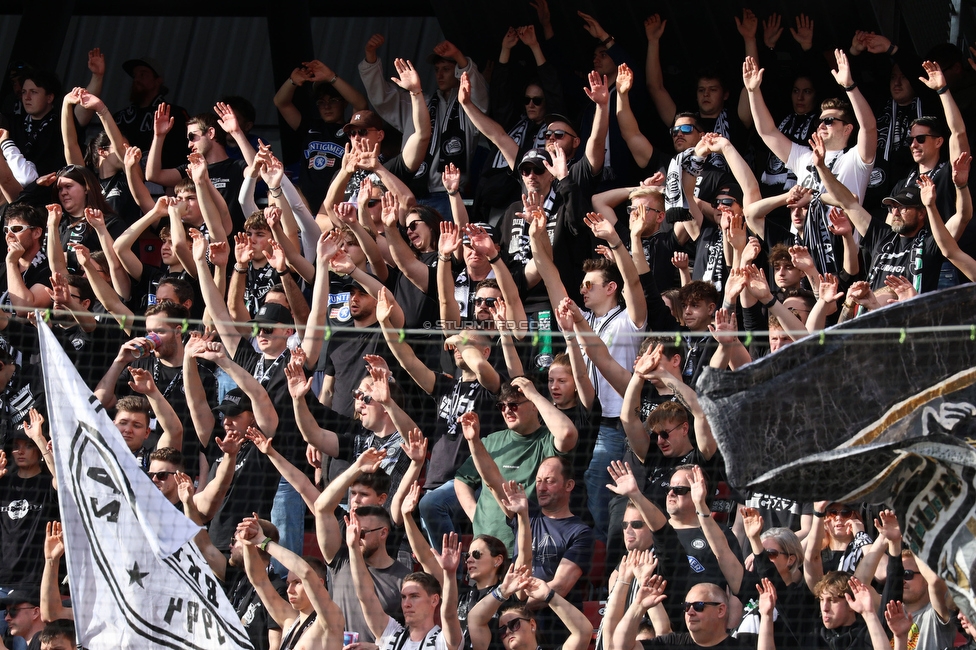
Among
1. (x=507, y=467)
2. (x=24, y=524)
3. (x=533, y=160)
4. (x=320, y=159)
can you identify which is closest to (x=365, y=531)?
(x=507, y=467)

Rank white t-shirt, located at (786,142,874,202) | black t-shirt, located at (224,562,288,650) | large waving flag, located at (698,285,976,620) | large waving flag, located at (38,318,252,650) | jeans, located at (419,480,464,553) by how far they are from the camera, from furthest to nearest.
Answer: white t-shirt, located at (786,142,874,202) → jeans, located at (419,480,464,553) → black t-shirt, located at (224,562,288,650) → large waving flag, located at (38,318,252,650) → large waving flag, located at (698,285,976,620)

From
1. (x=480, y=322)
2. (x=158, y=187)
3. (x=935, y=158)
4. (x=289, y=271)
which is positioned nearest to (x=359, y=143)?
(x=289, y=271)

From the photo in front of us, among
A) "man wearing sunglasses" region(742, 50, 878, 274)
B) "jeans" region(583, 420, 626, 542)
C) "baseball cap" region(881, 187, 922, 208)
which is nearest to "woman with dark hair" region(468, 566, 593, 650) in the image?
"jeans" region(583, 420, 626, 542)

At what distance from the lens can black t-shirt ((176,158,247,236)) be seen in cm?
1106

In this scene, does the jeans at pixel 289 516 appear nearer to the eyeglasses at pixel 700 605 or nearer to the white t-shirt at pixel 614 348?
the white t-shirt at pixel 614 348

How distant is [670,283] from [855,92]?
164 cm

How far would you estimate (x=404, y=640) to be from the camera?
7762 mm

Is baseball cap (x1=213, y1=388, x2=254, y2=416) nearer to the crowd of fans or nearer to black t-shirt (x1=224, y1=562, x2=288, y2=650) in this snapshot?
the crowd of fans

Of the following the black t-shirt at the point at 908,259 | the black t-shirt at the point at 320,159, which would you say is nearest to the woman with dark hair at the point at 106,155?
the black t-shirt at the point at 320,159

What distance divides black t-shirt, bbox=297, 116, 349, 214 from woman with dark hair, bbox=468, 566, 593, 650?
4.47 meters

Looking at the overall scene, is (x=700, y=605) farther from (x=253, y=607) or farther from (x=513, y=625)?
(x=253, y=607)

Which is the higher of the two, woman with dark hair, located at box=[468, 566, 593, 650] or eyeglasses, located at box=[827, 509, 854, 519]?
eyeglasses, located at box=[827, 509, 854, 519]

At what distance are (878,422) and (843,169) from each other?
14.7ft

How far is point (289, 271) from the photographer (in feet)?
32.1
